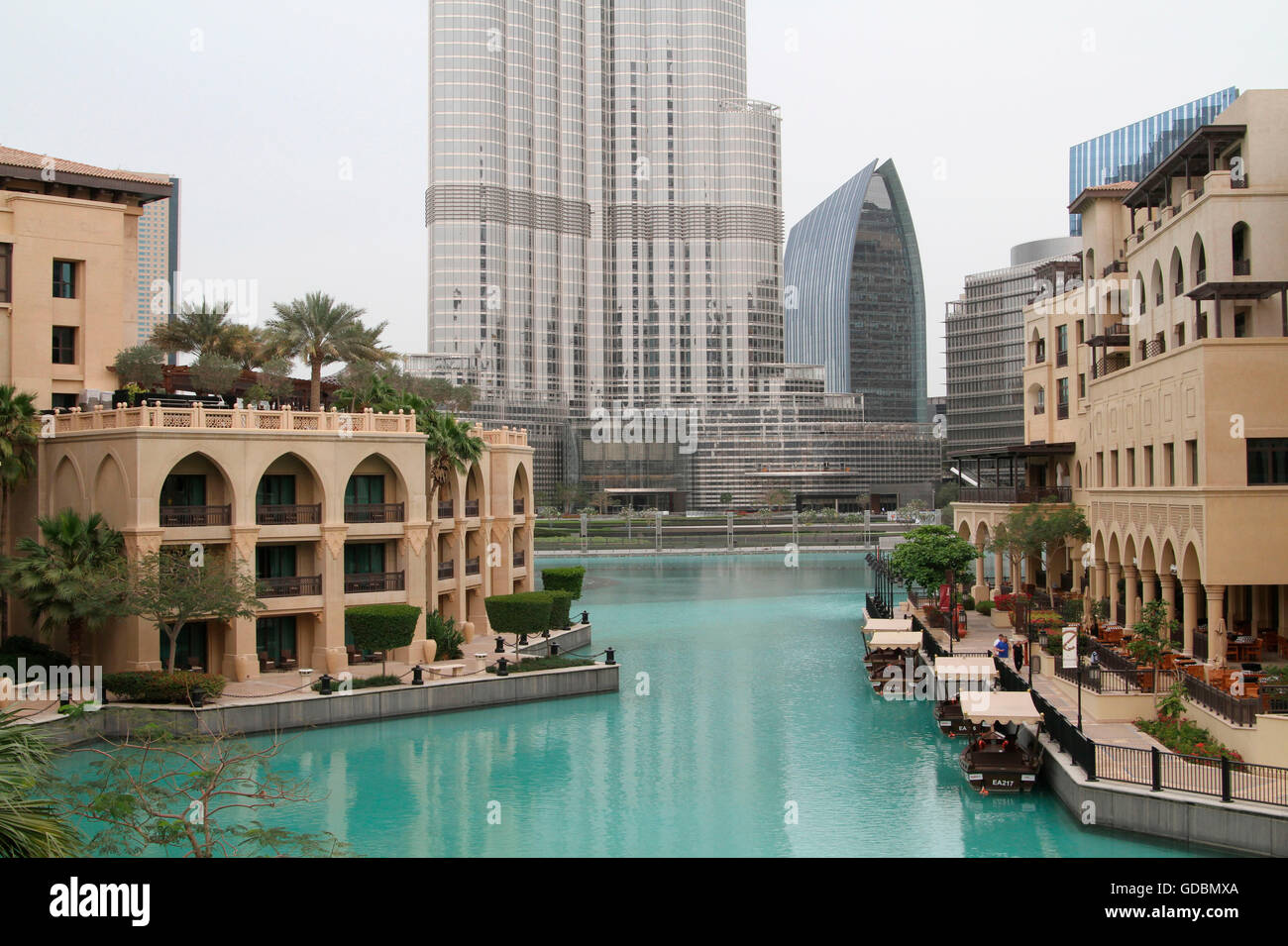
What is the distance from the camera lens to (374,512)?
48000 millimetres

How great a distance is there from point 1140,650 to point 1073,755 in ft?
20.2

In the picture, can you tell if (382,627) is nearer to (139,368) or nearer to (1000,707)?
(139,368)

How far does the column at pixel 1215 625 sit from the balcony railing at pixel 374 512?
30814 mm

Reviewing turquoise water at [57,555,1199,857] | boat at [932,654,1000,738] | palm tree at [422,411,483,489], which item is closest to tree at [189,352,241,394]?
palm tree at [422,411,483,489]

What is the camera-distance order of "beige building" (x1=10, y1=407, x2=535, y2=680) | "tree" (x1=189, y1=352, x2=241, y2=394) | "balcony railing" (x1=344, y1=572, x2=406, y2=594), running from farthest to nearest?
"tree" (x1=189, y1=352, x2=241, y2=394) → "balcony railing" (x1=344, y1=572, x2=406, y2=594) → "beige building" (x1=10, y1=407, x2=535, y2=680)

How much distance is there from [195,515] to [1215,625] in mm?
35628

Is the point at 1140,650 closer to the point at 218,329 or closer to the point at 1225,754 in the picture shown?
the point at 1225,754

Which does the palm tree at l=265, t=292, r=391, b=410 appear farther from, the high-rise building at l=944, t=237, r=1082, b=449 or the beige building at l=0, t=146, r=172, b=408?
the high-rise building at l=944, t=237, r=1082, b=449

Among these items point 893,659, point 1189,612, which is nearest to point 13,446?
point 893,659

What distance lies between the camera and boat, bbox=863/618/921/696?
48.1 meters

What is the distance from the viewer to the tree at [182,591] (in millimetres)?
39062

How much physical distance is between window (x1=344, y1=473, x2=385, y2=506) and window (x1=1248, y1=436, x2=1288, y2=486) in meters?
33.2

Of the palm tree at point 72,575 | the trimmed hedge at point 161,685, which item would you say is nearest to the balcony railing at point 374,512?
the palm tree at point 72,575

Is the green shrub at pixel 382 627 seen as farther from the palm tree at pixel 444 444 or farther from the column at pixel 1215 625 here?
the column at pixel 1215 625
